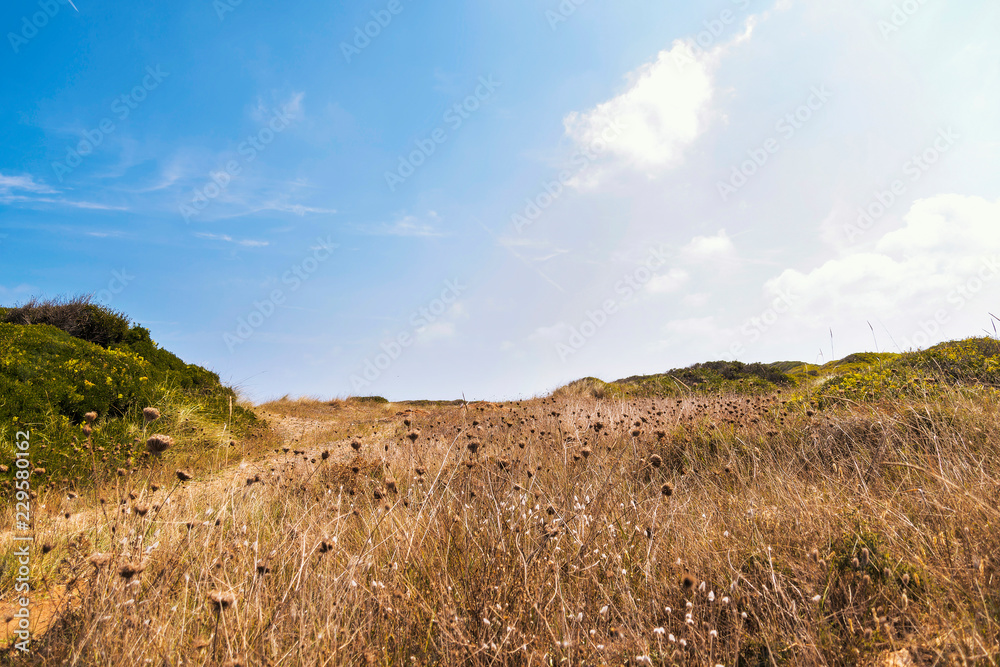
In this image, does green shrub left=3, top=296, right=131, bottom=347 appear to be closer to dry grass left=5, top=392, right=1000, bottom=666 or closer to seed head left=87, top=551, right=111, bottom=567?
dry grass left=5, top=392, right=1000, bottom=666

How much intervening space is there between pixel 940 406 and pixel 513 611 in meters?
5.54

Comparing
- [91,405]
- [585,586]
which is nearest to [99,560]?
[585,586]

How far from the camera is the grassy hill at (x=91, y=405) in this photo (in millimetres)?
6770

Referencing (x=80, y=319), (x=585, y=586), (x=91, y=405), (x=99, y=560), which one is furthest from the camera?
(x=80, y=319)

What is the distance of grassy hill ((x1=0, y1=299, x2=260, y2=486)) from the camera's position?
6770 millimetres

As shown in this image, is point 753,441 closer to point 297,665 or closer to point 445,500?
point 445,500

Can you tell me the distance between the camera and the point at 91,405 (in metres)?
8.01

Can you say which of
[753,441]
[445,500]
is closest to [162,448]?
[445,500]

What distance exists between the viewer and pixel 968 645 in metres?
1.82

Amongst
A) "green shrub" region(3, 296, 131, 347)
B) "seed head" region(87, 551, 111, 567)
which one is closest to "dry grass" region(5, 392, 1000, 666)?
"seed head" region(87, 551, 111, 567)

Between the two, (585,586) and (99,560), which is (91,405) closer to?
(99,560)

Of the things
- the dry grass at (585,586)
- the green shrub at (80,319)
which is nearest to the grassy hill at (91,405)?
the green shrub at (80,319)

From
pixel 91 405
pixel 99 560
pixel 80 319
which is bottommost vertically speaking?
pixel 99 560

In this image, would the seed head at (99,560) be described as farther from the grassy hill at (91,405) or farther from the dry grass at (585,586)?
the grassy hill at (91,405)
